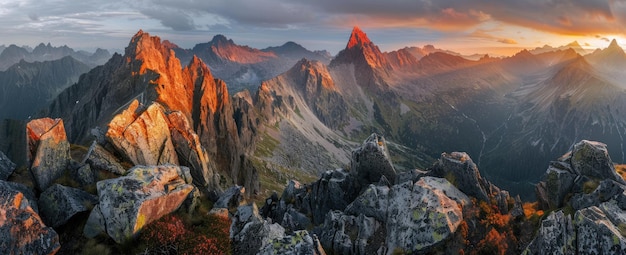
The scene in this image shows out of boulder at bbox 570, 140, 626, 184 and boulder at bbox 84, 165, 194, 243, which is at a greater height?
boulder at bbox 570, 140, 626, 184

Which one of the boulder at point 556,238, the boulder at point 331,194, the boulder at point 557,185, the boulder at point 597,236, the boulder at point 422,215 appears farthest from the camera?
the boulder at point 331,194

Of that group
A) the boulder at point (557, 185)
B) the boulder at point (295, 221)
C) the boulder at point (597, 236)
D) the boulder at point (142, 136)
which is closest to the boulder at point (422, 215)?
the boulder at point (597, 236)

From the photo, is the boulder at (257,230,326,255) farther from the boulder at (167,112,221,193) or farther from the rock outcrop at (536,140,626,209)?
the boulder at (167,112,221,193)

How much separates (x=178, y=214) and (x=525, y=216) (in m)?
29.7

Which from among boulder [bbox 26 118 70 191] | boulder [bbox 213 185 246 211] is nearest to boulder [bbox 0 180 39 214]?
boulder [bbox 26 118 70 191]

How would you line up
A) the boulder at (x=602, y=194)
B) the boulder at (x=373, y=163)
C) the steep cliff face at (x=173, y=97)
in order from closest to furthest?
the boulder at (x=602, y=194) → the boulder at (x=373, y=163) → the steep cliff face at (x=173, y=97)

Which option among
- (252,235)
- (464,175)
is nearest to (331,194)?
(464,175)

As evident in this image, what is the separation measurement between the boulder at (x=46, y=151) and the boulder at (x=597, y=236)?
38.3m

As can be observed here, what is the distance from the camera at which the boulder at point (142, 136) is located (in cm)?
3669

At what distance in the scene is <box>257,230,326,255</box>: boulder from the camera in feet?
68.4

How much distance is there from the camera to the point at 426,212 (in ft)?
85.8

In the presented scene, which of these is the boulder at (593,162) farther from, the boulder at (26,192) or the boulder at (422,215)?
the boulder at (26,192)

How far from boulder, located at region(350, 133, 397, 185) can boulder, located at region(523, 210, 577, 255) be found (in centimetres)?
2093

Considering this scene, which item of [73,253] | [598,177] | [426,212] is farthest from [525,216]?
[73,253]
